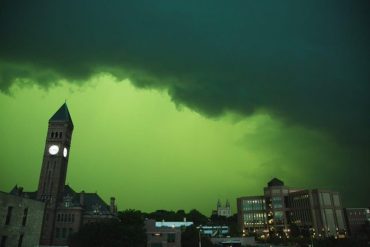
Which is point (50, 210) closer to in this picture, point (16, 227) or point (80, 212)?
point (80, 212)

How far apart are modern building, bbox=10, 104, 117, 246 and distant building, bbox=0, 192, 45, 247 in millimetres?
47217

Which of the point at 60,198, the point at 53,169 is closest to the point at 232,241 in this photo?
the point at 60,198

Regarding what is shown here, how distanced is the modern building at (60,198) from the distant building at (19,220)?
47217 mm

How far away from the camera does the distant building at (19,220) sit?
53281mm

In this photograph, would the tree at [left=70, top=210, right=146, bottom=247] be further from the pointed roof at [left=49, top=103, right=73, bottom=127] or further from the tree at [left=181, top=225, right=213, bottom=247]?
the pointed roof at [left=49, top=103, right=73, bottom=127]

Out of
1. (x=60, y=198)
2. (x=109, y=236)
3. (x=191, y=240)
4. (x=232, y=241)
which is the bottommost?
(x=232, y=241)

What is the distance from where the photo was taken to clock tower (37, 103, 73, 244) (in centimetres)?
10962

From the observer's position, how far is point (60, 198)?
380ft

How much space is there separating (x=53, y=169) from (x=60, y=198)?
10.7 metres

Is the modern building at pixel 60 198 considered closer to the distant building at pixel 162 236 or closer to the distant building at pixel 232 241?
the distant building at pixel 162 236

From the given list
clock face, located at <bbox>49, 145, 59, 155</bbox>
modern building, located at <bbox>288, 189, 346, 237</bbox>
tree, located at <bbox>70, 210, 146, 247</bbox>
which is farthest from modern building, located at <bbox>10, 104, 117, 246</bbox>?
modern building, located at <bbox>288, 189, 346, 237</bbox>

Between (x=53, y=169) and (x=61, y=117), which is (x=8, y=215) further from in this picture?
(x=61, y=117)

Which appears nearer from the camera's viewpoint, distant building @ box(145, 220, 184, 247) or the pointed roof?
distant building @ box(145, 220, 184, 247)

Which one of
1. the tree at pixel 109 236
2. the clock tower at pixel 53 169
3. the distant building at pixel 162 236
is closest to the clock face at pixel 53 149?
the clock tower at pixel 53 169
